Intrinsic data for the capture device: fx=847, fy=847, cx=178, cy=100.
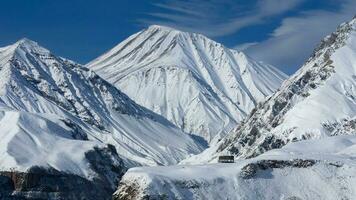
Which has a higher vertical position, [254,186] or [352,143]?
[254,186]

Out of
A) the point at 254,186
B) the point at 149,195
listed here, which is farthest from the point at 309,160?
the point at 149,195

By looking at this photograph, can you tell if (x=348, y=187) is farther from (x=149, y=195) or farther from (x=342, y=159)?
(x=149, y=195)

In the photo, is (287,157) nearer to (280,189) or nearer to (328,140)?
(280,189)

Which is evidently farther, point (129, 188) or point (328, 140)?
point (328, 140)

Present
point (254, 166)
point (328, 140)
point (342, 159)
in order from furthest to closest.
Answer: point (328, 140) < point (342, 159) < point (254, 166)

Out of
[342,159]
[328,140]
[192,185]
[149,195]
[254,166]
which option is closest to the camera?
[149,195]

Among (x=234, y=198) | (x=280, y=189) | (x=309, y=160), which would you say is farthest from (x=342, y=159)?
(x=234, y=198)
